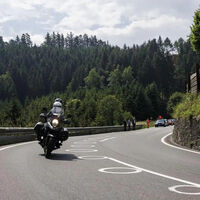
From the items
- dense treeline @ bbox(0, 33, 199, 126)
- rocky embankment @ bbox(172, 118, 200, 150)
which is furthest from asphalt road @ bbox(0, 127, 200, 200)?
dense treeline @ bbox(0, 33, 199, 126)

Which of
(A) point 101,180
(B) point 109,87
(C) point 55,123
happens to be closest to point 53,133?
(C) point 55,123

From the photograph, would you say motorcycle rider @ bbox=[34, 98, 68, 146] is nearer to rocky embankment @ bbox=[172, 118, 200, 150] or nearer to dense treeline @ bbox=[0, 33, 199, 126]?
rocky embankment @ bbox=[172, 118, 200, 150]

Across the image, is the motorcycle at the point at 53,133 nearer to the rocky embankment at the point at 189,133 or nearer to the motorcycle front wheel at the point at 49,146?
the motorcycle front wheel at the point at 49,146

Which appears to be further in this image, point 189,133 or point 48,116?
point 189,133

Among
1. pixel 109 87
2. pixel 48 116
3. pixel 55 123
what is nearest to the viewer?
pixel 55 123

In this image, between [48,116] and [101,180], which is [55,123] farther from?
[101,180]

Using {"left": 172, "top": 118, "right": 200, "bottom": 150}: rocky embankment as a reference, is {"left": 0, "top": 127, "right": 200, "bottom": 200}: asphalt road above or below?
below

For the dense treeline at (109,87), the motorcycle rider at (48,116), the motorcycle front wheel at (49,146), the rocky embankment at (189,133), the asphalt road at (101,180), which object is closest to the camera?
the asphalt road at (101,180)

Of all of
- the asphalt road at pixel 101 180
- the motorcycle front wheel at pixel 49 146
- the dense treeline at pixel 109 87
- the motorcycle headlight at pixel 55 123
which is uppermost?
the dense treeline at pixel 109 87

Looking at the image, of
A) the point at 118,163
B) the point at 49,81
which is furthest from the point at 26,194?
the point at 49,81

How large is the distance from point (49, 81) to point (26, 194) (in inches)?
7679

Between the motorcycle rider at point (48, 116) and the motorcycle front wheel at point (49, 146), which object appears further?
the motorcycle rider at point (48, 116)

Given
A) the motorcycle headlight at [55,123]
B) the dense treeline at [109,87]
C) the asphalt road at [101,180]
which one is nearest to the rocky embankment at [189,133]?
the asphalt road at [101,180]

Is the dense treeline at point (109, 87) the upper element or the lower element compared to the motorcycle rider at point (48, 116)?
upper
